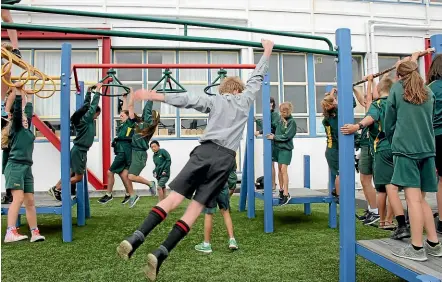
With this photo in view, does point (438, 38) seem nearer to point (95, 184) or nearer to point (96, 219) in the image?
point (96, 219)

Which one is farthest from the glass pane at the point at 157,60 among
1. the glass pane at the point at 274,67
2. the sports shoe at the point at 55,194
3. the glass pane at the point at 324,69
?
the sports shoe at the point at 55,194

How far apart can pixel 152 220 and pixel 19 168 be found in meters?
2.76

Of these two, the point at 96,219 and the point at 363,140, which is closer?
the point at 363,140

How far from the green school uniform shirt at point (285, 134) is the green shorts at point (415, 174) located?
306 cm

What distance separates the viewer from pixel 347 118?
3.26 meters

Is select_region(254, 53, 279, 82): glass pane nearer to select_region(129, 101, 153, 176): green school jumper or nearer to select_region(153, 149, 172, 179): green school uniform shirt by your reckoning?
select_region(153, 149, 172, 179): green school uniform shirt

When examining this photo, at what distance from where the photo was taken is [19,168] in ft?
15.5

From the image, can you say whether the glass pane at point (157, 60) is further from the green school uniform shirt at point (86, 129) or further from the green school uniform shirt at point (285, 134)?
the green school uniform shirt at point (285, 134)

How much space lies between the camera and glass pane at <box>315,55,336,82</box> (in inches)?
460

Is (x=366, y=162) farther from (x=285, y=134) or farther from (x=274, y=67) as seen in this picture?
(x=274, y=67)

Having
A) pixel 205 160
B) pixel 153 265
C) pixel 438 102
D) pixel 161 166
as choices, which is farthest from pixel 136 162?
pixel 438 102

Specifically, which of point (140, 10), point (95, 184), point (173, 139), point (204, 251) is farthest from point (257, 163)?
point (204, 251)

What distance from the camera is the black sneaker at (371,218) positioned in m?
5.38

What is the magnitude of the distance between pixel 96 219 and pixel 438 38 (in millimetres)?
5300
